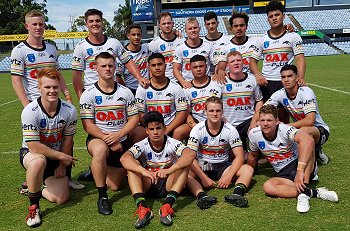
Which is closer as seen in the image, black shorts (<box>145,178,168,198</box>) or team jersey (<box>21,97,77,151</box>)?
team jersey (<box>21,97,77,151</box>)

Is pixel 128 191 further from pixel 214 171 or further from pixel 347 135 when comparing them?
pixel 347 135

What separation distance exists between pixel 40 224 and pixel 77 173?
1620 millimetres

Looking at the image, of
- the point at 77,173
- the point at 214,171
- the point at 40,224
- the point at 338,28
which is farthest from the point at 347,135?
the point at 338,28

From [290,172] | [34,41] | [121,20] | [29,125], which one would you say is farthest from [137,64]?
[121,20]

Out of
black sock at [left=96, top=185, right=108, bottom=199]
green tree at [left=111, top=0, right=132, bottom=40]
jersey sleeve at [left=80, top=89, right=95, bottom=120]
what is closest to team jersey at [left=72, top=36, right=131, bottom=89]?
jersey sleeve at [left=80, top=89, right=95, bottom=120]

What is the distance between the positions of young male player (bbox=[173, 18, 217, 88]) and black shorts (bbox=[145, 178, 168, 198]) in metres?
1.96

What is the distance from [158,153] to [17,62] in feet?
6.64

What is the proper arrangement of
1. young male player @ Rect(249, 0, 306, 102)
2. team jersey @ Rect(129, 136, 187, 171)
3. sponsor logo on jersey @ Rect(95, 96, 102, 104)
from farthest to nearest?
young male player @ Rect(249, 0, 306, 102) → sponsor logo on jersey @ Rect(95, 96, 102, 104) → team jersey @ Rect(129, 136, 187, 171)

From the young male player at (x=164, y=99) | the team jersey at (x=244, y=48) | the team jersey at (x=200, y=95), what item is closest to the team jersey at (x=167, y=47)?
the team jersey at (x=244, y=48)

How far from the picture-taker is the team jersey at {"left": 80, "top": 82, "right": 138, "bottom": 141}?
4367 mm

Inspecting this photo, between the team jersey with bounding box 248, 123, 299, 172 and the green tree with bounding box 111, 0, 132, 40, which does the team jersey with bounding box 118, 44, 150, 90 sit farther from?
Result: the green tree with bounding box 111, 0, 132, 40

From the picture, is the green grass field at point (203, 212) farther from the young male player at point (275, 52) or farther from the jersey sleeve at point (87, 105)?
the young male player at point (275, 52)

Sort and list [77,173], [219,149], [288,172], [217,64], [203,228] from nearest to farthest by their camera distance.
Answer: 1. [203,228]
2. [288,172]
3. [219,149]
4. [77,173]
5. [217,64]

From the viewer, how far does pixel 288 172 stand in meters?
4.27
